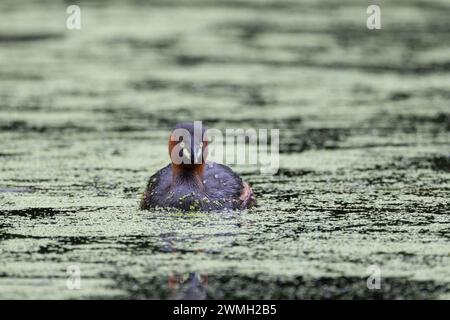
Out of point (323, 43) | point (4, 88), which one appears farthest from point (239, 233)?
point (323, 43)

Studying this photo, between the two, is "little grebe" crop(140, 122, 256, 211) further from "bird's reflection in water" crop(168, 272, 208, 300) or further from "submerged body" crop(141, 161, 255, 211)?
"bird's reflection in water" crop(168, 272, 208, 300)

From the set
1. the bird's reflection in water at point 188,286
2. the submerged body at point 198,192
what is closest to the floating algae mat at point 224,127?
the bird's reflection in water at point 188,286

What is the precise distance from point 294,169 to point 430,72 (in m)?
6.77

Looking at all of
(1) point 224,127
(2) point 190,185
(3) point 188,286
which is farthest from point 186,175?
(1) point 224,127

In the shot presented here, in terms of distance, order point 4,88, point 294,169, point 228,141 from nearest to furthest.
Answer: point 294,169 → point 228,141 → point 4,88

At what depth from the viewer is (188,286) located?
9180 millimetres

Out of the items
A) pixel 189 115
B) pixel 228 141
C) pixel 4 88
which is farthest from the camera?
pixel 4 88

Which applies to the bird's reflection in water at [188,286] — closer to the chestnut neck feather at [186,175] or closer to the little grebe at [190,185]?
the little grebe at [190,185]

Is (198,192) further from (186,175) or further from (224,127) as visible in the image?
(224,127)

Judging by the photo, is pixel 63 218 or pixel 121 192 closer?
pixel 63 218

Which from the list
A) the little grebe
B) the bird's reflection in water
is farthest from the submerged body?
the bird's reflection in water

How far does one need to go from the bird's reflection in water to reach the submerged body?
219cm

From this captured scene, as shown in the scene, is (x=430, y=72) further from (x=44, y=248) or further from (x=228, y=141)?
(x=44, y=248)
